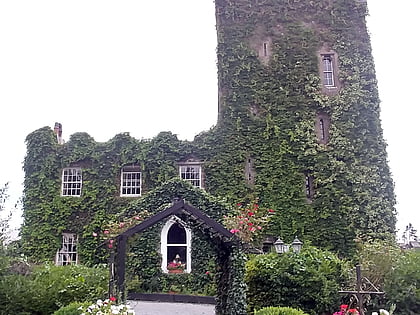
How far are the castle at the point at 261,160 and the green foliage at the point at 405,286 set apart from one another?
6753 mm

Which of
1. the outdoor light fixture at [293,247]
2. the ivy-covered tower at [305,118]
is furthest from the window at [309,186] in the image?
the outdoor light fixture at [293,247]

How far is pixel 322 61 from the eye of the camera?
1850 centimetres

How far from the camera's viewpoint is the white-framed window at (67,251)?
16547 millimetres

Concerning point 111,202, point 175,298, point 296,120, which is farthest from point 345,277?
point 111,202

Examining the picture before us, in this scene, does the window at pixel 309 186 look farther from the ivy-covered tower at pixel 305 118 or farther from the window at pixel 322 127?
the window at pixel 322 127

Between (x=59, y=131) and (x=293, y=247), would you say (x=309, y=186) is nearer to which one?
(x=293, y=247)

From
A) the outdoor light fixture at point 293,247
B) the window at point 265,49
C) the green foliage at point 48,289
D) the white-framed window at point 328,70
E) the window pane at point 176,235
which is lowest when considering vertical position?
the green foliage at point 48,289

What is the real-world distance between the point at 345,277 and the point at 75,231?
10.5 m

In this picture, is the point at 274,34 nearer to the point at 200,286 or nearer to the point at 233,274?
the point at 200,286

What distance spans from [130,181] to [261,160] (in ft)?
16.9

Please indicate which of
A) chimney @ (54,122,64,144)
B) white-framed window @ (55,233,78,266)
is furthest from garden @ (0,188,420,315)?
chimney @ (54,122,64,144)

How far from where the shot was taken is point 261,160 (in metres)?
17.1

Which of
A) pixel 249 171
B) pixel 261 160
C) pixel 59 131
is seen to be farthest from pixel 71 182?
pixel 261 160

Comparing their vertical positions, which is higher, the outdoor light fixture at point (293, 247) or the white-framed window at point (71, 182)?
the white-framed window at point (71, 182)
